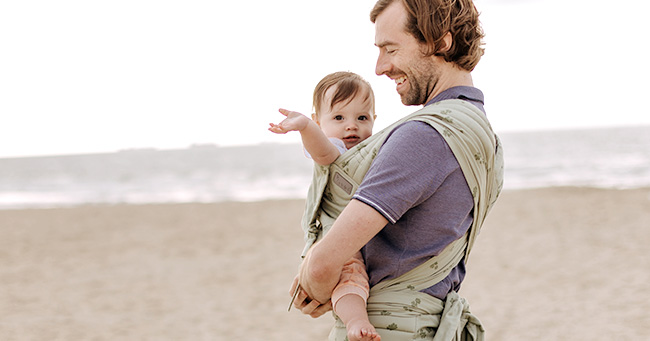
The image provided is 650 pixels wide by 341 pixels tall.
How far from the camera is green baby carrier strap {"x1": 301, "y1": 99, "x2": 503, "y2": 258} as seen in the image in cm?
146

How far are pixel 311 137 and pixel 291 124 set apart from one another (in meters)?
0.07

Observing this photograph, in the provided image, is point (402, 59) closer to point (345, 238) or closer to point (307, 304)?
point (345, 238)

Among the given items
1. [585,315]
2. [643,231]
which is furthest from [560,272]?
[643,231]

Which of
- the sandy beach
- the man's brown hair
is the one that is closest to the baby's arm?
the man's brown hair

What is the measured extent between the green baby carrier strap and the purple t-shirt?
0.03 metres

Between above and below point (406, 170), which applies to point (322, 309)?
below

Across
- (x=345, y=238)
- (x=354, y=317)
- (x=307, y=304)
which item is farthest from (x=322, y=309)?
(x=345, y=238)

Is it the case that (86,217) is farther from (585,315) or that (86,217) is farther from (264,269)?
(585,315)

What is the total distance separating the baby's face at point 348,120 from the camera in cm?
212

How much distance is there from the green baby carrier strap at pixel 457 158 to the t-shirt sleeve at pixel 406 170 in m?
0.03

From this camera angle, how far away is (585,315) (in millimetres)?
6746

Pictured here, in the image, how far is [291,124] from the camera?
5.56 feet

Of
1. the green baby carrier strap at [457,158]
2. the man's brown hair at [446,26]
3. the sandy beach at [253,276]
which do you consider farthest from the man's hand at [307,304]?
the sandy beach at [253,276]

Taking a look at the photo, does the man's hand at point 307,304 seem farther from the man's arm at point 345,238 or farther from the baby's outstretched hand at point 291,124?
the baby's outstretched hand at point 291,124
